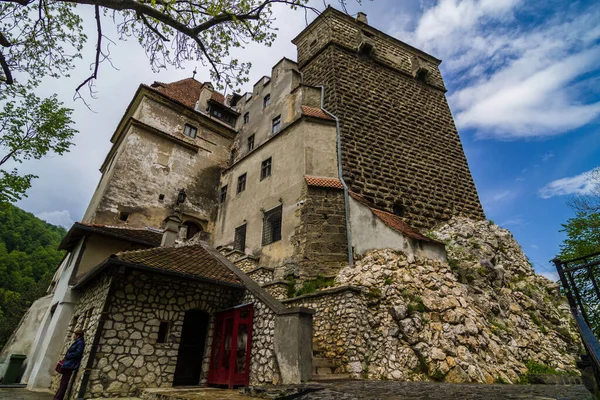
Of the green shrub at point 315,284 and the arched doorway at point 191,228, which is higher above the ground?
the arched doorway at point 191,228

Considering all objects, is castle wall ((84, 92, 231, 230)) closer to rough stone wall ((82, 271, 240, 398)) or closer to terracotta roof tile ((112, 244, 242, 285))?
terracotta roof tile ((112, 244, 242, 285))

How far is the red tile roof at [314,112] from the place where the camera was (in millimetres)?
13084

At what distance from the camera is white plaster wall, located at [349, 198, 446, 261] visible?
9930mm

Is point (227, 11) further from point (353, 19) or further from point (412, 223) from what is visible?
point (353, 19)

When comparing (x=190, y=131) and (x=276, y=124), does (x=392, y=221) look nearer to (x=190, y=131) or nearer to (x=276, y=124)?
(x=276, y=124)

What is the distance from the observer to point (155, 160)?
1706 cm

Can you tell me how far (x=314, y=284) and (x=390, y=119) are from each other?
918cm

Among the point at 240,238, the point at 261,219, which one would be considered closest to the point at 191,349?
the point at 261,219

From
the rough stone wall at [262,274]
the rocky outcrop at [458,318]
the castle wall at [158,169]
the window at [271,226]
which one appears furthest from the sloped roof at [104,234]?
the rocky outcrop at [458,318]

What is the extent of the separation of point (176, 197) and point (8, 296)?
31.7 meters

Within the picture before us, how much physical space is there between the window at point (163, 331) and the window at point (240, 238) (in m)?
5.63

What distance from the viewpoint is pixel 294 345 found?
5.95 m

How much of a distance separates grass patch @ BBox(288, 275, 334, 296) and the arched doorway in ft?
30.2

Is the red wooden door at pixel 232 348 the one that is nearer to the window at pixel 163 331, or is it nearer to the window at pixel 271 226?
the window at pixel 163 331
